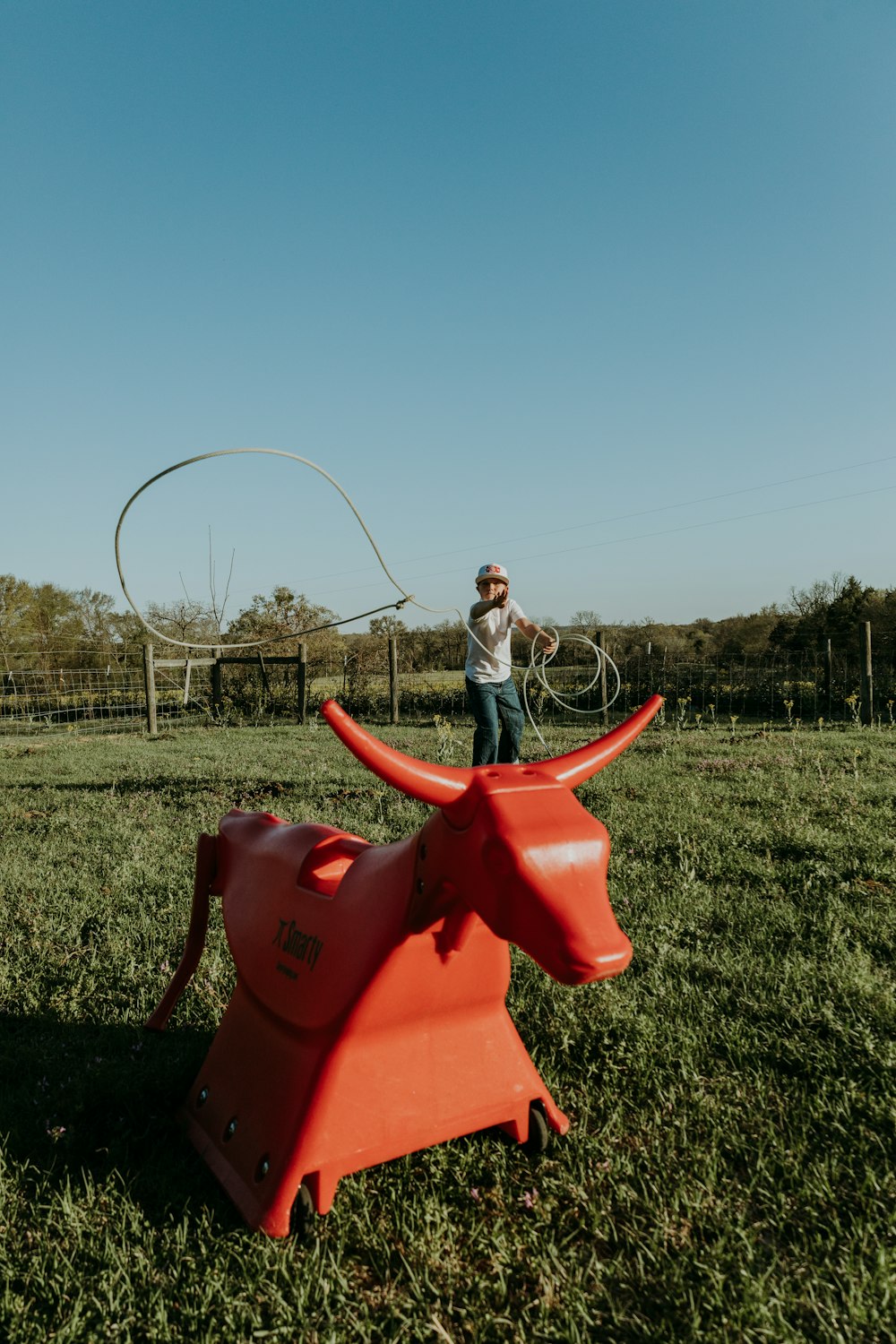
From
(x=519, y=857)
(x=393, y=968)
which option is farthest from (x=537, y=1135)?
(x=519, y=857)

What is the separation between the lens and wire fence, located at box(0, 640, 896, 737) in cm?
1477

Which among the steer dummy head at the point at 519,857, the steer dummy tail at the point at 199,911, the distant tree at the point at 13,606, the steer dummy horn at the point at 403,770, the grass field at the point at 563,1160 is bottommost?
the grass field at the point at 563,1160

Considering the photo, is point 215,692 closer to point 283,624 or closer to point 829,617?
point 283,624

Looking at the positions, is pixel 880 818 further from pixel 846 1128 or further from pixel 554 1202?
pixel 554 1202

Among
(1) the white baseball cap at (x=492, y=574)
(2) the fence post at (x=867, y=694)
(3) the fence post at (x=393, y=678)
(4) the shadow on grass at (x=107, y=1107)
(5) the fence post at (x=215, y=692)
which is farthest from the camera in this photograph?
(5) the fence post at (x=215, y=692)

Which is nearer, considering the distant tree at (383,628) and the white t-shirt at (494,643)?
the white t-shirt at (494,643)

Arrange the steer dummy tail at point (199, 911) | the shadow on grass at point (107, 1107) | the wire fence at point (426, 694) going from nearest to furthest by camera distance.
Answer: the shadow on grass at point (107, 1107) → the steer dummy tail at point (199, 911) → the wire fence at point (426, 694)

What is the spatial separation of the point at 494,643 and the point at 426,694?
448 inches

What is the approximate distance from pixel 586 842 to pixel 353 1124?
1.10 meters

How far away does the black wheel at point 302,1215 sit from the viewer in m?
1.97

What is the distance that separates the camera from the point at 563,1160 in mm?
2225

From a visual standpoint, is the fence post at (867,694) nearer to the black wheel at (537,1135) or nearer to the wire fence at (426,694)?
the wire fence at (426,694)

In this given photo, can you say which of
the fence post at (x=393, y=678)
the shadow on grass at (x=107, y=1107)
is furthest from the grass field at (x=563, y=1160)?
the fence post at (x=393, y=678)

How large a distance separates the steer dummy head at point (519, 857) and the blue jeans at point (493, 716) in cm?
454
